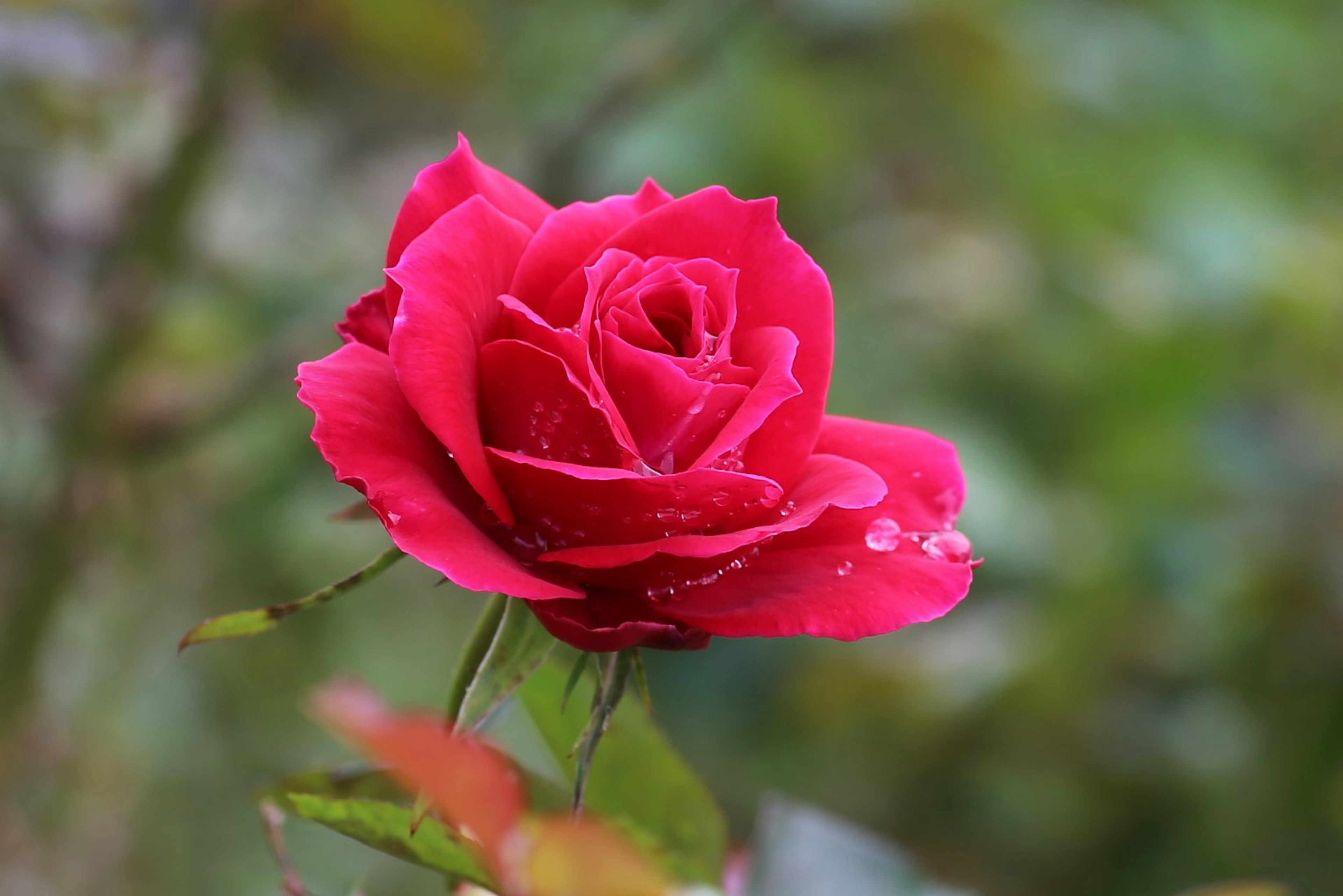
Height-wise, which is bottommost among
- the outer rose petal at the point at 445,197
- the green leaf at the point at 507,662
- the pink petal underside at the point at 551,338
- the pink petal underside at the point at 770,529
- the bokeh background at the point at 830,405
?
the bokeh background at the point at 830,405

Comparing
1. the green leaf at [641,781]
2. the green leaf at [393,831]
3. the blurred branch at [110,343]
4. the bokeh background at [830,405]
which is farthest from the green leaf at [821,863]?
the blurred branch at [110,343]

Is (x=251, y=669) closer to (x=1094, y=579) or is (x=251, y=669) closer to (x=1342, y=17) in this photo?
(x=1094, y=579)

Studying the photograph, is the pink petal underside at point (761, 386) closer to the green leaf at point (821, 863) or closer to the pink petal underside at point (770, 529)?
the pink petal underside at point (770, 529)

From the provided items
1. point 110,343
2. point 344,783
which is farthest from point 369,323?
point 110,343

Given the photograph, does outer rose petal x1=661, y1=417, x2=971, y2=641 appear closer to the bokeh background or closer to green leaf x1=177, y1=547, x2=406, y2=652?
green leaf x1=177, y1=547, x2=406, y2=652

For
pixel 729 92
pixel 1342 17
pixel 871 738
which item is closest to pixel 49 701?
pixel 871 738

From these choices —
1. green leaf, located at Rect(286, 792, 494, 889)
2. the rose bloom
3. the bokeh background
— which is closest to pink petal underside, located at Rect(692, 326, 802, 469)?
the rose bloom
